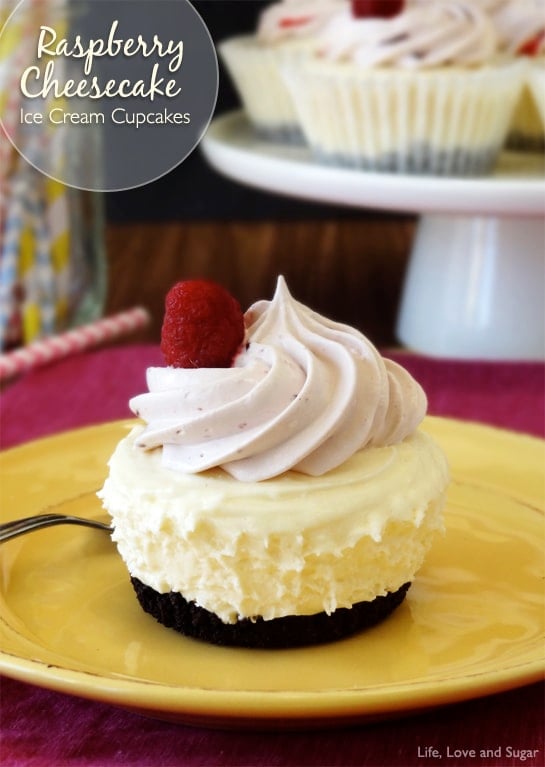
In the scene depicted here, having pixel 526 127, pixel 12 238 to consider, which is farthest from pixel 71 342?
pixel 526 127

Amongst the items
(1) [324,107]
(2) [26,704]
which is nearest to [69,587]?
(2) [26,704]

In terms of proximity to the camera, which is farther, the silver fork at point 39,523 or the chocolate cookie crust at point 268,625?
the silver fork at point 39,523

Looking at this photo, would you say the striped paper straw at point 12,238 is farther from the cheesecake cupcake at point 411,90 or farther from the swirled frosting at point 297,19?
the swirled frosting at point 297,19

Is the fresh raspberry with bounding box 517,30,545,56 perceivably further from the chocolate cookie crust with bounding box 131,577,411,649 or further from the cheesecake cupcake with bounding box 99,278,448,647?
the chocolate cookie crust with bounding box 131,577,411,649

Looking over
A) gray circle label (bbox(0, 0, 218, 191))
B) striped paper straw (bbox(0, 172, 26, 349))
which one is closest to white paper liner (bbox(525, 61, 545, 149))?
gray circle label (bbox(0, 0, 218, 191))

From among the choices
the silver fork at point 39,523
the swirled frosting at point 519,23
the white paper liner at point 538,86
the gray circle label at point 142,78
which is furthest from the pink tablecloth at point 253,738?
the swirled frosting at point 519,23

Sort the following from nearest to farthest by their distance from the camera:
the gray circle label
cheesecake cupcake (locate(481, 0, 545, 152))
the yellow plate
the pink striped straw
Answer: the yellow plate
the gray circle label
the pink striped straw
cheesecake cupcake (locate(481, 0, 545, 152))

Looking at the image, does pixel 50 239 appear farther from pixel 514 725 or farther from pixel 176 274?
pixel 514 725
